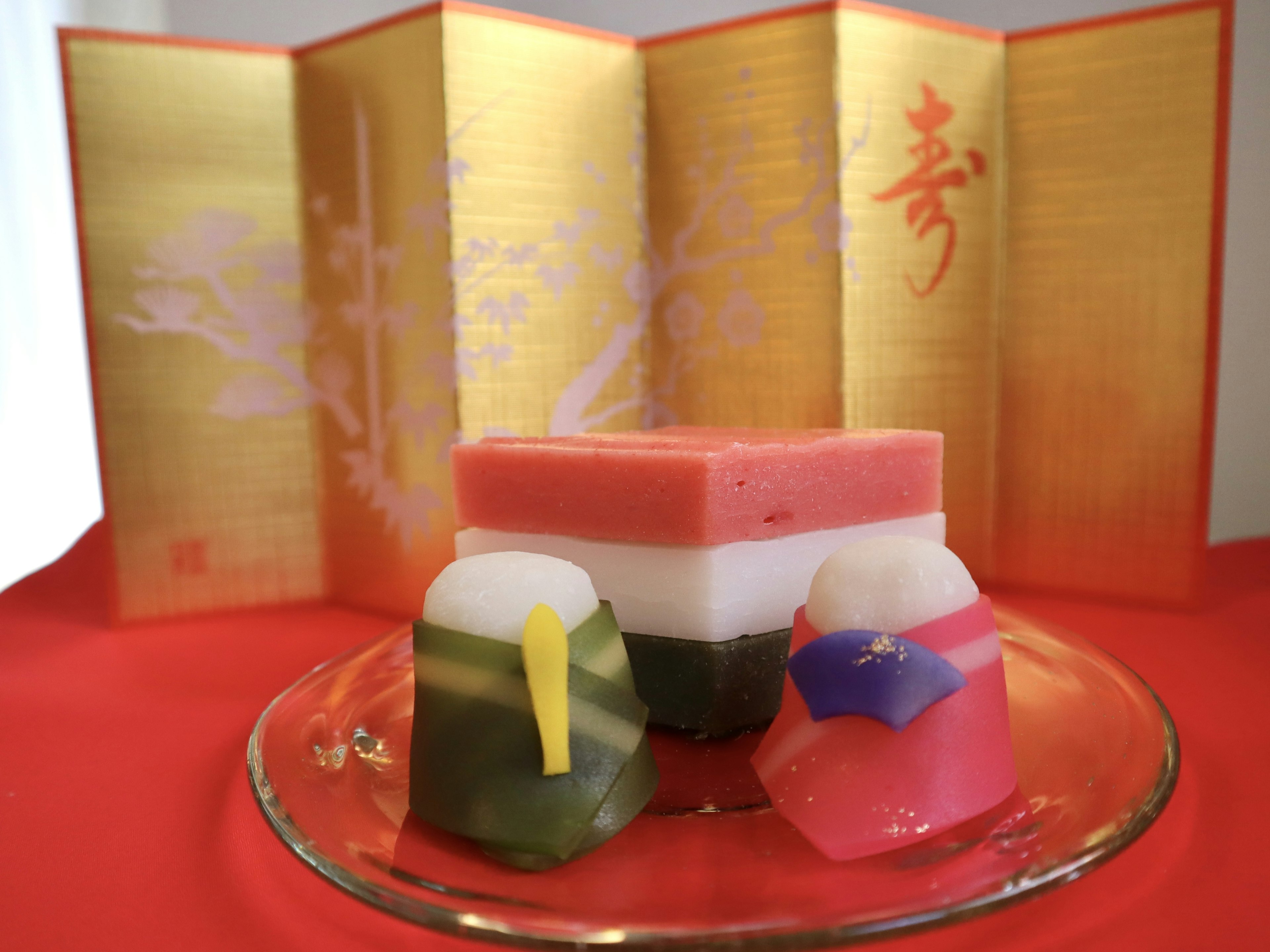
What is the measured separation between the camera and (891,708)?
0.57 m

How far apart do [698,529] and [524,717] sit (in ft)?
0.73

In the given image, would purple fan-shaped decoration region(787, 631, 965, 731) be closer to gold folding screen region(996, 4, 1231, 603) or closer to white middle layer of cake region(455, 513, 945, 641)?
white middle layer of cake region(455, 513, 945, 641)

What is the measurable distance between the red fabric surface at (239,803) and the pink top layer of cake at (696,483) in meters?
0.30

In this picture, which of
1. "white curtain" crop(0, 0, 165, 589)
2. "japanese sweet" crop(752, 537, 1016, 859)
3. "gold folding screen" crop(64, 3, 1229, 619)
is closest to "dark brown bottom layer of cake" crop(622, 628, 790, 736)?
"japanese sweet" crop(752, 537, 1016, 859)

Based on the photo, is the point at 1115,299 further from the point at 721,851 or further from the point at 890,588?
the point at 721,851

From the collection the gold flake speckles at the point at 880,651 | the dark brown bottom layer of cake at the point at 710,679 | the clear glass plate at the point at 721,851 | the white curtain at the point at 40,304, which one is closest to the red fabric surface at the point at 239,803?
the clear glass plate at the point at 721,851

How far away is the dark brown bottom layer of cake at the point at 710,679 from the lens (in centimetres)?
76

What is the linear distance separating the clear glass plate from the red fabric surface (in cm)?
4

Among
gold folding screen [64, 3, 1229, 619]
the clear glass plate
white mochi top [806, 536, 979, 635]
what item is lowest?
the clear glass plate

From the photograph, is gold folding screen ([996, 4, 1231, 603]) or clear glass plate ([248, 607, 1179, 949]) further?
gold folding screen ([996, 4, 1231, 603])

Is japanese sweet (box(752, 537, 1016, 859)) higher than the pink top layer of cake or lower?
lower

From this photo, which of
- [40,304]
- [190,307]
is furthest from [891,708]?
[40,304]

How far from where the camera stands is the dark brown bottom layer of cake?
763 mm

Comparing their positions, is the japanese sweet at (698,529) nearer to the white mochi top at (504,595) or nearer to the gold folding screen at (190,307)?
the white mochi top at (504,595)
